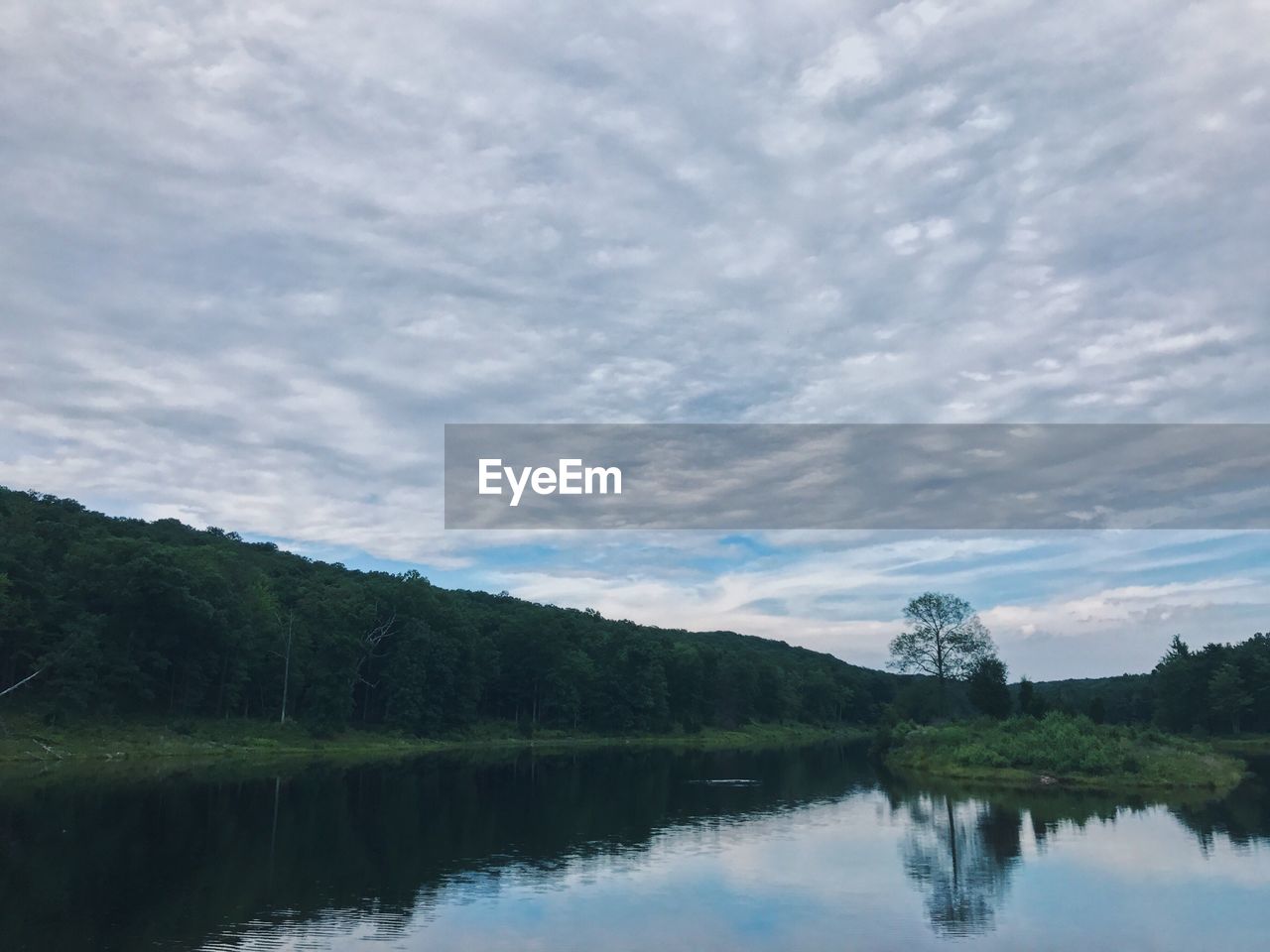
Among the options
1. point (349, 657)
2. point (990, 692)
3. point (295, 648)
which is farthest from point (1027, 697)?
point (295, 648)

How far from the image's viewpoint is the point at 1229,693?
115688mm

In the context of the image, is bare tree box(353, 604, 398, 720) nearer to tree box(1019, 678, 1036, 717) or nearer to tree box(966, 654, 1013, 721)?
tree box(966, 654, 1013, 721)

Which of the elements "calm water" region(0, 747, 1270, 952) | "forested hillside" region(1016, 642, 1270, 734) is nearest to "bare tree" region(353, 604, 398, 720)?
"calm water" region(0, 747, 1270, 952)

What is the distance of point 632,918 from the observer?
78.9 feet

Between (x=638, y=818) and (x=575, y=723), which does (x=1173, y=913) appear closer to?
(x=638, y=818)

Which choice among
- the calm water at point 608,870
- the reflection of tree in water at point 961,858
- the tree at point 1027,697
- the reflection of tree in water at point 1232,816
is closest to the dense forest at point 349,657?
the tree at point 1027,697

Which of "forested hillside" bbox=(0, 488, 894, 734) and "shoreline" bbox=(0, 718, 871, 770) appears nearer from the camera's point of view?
"shoreline" bbox=(0, 718, 871, 770)

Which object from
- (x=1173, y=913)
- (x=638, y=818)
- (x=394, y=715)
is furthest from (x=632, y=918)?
(x=394, y=715)

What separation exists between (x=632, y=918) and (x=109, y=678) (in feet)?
204

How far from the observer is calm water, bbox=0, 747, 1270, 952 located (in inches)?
877

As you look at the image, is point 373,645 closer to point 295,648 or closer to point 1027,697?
point 295,648

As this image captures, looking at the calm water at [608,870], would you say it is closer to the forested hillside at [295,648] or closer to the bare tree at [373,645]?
the forested hillside at [295,648]

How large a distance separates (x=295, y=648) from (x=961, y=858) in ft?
252

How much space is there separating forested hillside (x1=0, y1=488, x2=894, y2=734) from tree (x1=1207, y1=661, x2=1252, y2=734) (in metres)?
73.7
